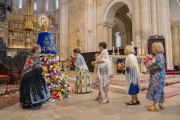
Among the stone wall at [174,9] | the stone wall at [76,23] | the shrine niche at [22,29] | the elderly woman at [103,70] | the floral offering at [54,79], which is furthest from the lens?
the stone wall at [76,23]

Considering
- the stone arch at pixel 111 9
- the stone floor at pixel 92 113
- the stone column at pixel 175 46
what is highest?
the stone arch at pixel 111 9

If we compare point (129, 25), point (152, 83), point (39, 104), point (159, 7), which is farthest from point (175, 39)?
point (39, 104)

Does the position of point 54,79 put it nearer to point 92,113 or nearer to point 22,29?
point 92,113

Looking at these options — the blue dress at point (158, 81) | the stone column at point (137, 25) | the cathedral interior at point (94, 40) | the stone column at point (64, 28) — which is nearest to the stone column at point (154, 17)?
the cathedral interior at point (94, 40)

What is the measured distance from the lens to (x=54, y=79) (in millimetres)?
4121

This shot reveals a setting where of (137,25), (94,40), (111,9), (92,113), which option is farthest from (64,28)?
(92,113)

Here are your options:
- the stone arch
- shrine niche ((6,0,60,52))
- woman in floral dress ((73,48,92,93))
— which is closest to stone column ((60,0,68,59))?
shrine niche ((6,0,60,52))

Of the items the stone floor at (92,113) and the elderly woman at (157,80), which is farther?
the elderly woman at (157,80)

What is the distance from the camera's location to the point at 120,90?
4902mm

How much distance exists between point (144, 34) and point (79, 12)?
28.9 feet

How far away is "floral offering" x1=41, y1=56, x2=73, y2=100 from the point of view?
405cm

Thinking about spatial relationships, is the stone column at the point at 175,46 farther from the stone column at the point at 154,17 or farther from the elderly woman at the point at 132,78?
the elderly woman at the point at 132,78

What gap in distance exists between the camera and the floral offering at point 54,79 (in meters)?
4.05

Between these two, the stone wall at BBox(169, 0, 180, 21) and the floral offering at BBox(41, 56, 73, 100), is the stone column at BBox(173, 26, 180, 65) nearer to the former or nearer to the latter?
the stone wall at BBox(169, 0, 180, 21)
